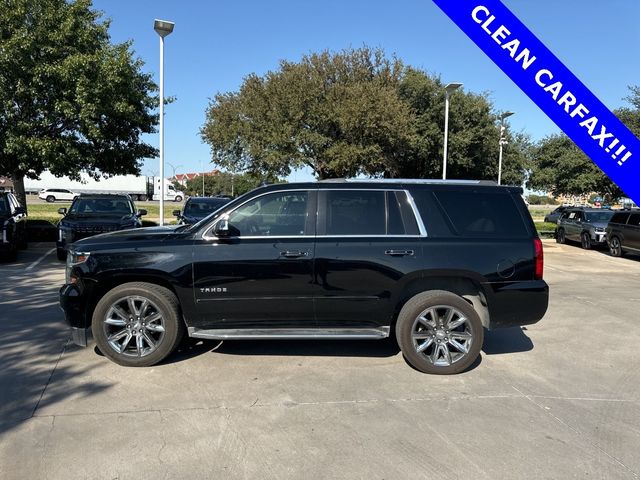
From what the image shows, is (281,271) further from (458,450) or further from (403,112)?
(403,112)

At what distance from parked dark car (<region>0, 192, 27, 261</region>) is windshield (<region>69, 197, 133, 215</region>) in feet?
4.41

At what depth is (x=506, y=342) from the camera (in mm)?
6227

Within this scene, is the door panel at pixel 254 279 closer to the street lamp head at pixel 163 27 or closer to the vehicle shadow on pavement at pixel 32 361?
the vehicle shadow on pavement at pixel 32 361

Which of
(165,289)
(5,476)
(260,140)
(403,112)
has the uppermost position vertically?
(403,112)

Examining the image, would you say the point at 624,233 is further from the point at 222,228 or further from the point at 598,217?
the point at 222,228

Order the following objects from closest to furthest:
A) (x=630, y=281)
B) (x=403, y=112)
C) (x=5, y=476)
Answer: (x=5, y=476) → (x=630, y=281) → (x=403, y=112)

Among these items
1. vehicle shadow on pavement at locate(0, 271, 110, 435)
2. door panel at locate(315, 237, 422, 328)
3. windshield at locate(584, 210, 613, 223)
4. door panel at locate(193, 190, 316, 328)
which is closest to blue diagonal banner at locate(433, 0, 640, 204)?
door panel at locate(315, 237, 422, 328)

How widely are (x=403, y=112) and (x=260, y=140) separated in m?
7.52

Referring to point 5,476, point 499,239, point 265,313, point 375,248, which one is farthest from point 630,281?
point 5,476

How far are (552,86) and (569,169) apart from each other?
90.8 feet

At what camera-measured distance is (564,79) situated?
19.3ft

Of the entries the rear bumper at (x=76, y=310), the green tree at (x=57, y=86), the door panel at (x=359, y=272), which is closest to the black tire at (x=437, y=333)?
the door panel at (x=359, y=272)

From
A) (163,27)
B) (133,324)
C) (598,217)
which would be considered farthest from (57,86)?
(598,217)

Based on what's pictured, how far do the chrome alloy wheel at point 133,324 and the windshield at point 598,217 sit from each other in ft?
62.9
